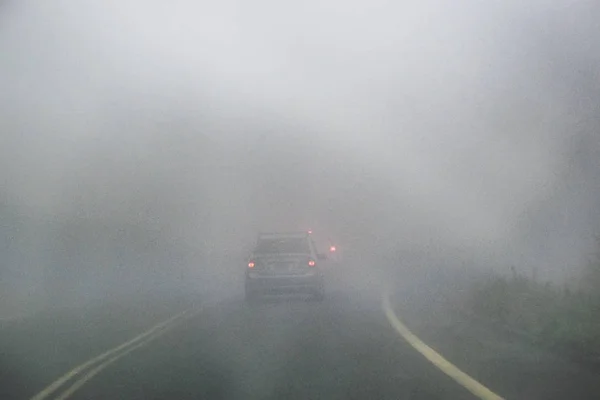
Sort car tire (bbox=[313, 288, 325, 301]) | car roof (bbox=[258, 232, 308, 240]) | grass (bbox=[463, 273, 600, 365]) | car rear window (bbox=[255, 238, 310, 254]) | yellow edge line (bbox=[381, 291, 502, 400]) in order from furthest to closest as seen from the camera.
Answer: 1. car roof (bbox=[258, 232, 308, 240])
2. car rear window (bbox=[255, 238, 310, 254])
3. car tire (bbox=[313, 288, 325, 301])
4. grass (bbox=[463, 273, 600, 365])
5. yellow edge line (bbox=[381, 291, 502, 400])

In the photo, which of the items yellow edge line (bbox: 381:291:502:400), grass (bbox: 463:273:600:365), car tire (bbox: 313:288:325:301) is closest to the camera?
yellow edge line (bbox: 381:291:502:400)

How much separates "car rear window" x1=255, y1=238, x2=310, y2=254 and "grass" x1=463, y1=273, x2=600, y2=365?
15.8 ft

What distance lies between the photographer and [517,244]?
3600 cm

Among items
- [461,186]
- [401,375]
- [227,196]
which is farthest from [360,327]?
[227,196]

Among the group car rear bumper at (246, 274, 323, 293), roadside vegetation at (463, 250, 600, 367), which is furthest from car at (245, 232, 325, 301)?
roadside vegetation at (463, 250, 600, 367)

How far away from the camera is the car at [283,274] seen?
89.9ft

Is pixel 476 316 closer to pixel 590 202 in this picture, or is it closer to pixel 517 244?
pixel 590 202

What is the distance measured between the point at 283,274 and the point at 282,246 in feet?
3.64

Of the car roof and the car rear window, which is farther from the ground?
the car roof

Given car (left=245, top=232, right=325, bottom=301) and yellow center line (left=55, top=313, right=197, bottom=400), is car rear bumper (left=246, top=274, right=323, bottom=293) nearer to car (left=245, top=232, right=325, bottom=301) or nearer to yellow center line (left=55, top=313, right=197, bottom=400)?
car (left=245, top=232, right=325, bottom=301)

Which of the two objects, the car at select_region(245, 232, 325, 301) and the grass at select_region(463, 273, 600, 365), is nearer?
the grass at select_region(463, 273, 600, 365)

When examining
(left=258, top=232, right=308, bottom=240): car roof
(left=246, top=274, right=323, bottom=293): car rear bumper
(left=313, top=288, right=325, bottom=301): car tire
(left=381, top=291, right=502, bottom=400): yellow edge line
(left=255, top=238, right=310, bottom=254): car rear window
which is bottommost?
Answer: (left=381, top=291, right=502, bottom=400): yellow edge line

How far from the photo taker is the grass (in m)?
16.2

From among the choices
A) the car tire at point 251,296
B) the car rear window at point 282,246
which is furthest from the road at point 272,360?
the car rear window at point 282,246
